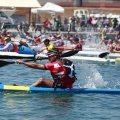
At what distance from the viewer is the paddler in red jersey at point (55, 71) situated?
1557cm

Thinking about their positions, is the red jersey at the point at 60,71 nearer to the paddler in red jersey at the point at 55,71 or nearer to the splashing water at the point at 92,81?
the paddler in red jersey at the point at 55,71

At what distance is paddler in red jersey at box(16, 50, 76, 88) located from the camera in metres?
15.6

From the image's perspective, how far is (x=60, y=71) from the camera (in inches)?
619

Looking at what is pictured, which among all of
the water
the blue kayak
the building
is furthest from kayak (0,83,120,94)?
the building

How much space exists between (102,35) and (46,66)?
83.0 feet

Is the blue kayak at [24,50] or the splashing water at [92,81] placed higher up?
the blue kayak at [24,50]

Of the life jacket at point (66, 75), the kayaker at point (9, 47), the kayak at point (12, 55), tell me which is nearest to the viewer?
the life jacket at point (66, 75)

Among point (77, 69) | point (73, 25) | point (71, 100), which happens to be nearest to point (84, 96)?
point (71, 100)

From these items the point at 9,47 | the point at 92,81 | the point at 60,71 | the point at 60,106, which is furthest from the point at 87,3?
the point at 60,106

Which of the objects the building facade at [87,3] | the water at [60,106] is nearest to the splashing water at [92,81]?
the water at [60,106]

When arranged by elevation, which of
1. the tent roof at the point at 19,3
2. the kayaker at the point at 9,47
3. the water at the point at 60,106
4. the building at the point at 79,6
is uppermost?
the tent roof at the point at 19,3

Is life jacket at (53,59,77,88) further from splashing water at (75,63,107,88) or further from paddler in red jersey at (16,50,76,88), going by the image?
splashing water at (75,63,107,88)

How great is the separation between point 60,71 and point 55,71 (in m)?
0.12

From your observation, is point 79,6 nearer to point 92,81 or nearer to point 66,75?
point 92,81
